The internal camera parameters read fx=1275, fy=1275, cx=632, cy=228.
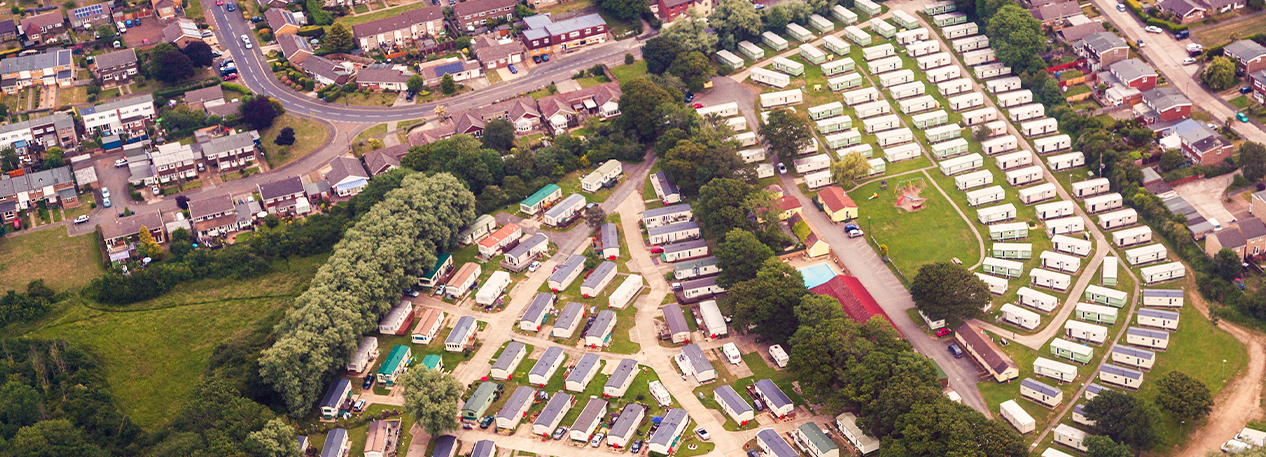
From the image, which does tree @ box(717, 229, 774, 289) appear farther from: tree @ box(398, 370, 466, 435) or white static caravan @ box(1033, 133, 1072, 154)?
white static caravan @ box(1033, 133, 1072, 154)

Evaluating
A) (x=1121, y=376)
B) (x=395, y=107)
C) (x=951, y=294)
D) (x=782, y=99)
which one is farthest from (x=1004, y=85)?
(x=395, y=107)

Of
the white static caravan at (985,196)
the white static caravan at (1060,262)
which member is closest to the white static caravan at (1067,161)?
the white static caravan at (985,196)

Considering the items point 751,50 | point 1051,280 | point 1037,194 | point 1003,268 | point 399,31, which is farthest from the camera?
point 399,31

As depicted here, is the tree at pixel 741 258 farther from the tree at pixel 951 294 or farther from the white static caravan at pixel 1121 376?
the white static caravan at pixel 1121 376

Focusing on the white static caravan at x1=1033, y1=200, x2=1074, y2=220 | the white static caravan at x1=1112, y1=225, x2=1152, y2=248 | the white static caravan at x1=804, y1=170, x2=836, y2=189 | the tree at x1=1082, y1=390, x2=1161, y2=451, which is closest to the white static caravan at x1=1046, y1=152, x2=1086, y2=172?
the white static caravan at x1=1033, y1=200, x2=1074, y2=220

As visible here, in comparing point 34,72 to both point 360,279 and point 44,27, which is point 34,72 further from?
point 360,279

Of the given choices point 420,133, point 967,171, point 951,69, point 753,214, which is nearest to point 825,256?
point 753,214
